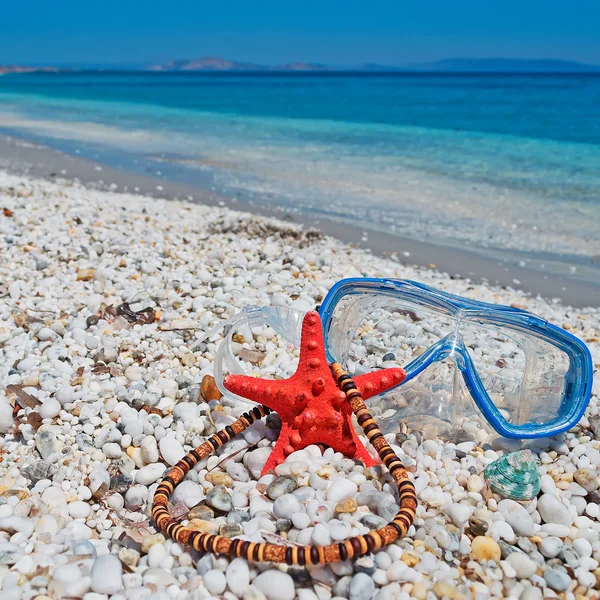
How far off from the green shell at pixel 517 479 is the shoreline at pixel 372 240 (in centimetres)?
432

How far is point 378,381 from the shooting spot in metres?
3.17

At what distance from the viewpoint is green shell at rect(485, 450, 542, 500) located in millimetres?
2807

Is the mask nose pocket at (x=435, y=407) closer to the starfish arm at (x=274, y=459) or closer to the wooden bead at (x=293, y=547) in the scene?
the wooden bead at (x=293, y=547)

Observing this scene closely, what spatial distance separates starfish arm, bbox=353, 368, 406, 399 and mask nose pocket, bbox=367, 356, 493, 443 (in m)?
0.20

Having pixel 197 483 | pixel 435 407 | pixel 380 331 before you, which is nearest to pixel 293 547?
pixel 197 483

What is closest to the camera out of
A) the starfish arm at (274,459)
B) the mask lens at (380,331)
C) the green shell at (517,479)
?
the green shell at (517,479)

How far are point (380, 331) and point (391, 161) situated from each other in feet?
41.5

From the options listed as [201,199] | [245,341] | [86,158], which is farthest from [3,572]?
[86,158]

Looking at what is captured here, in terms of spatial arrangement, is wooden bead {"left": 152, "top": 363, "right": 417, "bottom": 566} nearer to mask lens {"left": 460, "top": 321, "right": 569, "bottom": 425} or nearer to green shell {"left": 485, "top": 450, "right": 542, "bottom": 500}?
green shell {"left": 485, "top": 450, "right": 542, "bottom": 500}

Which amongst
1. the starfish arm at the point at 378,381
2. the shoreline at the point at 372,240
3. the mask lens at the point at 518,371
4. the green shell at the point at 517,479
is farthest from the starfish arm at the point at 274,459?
the shoreline at the point at 372,240

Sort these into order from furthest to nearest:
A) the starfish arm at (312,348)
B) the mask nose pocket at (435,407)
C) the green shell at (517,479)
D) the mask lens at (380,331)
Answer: the mask lens at (380,331)
the mask nose pocket at (435,407)
the starfish arm at (312,348)
the green shell at (517,479)

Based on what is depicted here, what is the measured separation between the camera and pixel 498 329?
3.50 meters

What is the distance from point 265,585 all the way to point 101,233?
16.9 ft

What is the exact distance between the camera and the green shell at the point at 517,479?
2807mm
